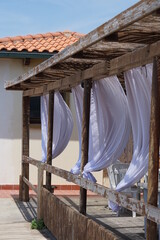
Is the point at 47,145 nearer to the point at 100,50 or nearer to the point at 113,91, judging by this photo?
the point at 113,91

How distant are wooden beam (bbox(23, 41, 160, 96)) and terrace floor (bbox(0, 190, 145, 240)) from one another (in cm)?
222

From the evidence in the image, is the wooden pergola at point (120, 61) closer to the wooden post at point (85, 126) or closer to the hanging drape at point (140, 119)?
the wooden post at point (85, 126)

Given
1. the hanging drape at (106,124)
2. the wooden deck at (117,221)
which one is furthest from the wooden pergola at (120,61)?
the wooden deck at (117,221)

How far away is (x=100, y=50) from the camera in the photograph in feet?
17.9

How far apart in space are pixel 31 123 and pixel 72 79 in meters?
6.23

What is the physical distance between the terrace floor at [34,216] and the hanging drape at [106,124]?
1829mm

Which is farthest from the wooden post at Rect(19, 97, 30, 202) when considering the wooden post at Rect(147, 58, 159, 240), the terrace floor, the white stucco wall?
the wooden post at Rect(147, 58, 159, 240)

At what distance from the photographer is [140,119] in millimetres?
5004

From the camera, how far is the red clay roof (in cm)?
1295

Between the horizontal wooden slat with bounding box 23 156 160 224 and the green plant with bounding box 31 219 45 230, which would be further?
the green plant with bounding box 31 219 45 230

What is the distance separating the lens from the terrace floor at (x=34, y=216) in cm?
804

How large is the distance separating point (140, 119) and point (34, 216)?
521cm

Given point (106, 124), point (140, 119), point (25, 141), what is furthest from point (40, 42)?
point (140, 119)

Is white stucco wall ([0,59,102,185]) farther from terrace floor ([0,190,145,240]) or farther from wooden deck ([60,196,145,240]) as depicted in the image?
→ wooden deck ([60,196,145,240])
